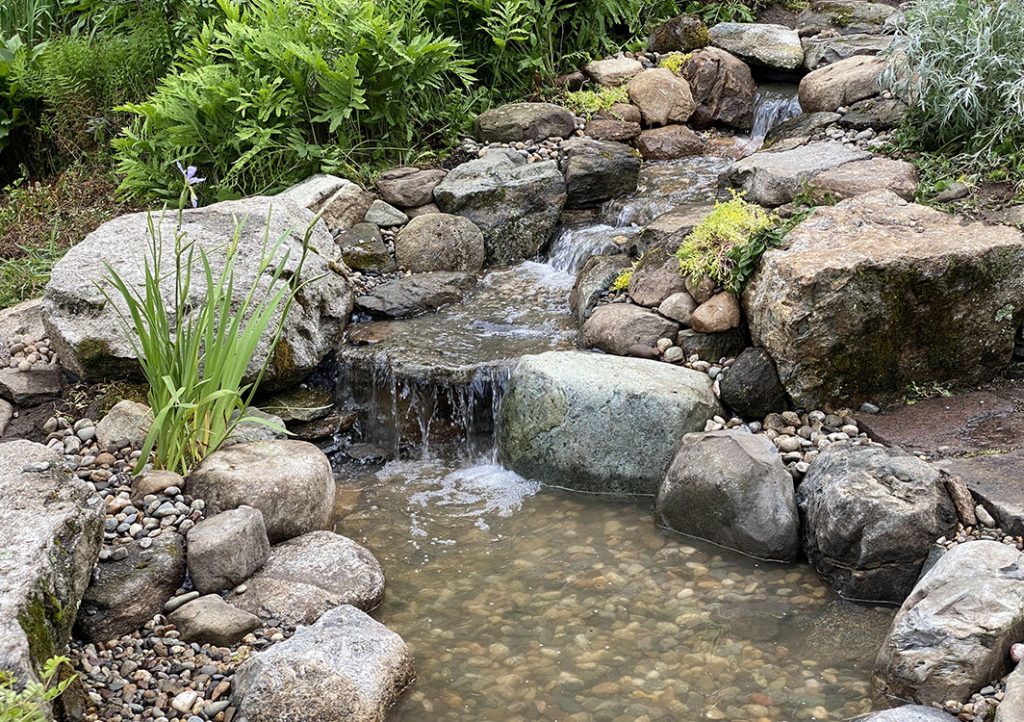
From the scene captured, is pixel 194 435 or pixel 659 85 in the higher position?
pixel 659 85

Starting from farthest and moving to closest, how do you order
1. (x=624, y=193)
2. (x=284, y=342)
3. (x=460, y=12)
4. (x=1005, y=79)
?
(x=460, y=12)
(x=624, y=193)
(x=1005, y=79)
(x=284, y=342)

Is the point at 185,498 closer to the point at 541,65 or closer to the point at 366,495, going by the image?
the point at 366,495

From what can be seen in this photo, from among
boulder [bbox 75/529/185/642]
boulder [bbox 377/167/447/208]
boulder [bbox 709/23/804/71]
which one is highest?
boulder [bbox 709/23/804/71]

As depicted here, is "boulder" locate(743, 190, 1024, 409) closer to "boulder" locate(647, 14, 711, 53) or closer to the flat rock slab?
the flat rock slab

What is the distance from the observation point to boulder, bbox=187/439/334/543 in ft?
16.3

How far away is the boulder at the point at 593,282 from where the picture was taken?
698cm

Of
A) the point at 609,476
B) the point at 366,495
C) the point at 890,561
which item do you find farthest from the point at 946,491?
the point at 366,495

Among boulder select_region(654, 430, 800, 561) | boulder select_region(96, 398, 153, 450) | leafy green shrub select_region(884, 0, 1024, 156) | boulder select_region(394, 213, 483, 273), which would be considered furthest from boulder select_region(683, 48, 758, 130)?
boulder select_region(96, 398, 153, 450)

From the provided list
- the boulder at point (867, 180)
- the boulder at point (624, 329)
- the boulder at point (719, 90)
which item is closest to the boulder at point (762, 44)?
the boulder at point (719, 90)

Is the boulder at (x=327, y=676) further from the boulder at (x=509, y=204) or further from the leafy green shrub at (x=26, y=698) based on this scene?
the boulder at (x=509, y=204)

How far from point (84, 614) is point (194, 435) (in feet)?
4.02

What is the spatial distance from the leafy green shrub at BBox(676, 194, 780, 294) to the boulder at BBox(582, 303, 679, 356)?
37 cm

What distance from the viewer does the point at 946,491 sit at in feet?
15.4

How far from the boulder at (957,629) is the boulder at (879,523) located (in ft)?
1.45
